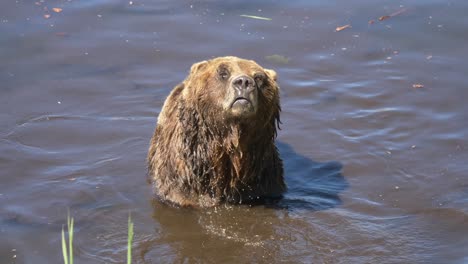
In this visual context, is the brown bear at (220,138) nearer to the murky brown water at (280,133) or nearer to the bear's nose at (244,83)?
the bear's nose at (244,83)

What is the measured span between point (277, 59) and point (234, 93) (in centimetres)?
431

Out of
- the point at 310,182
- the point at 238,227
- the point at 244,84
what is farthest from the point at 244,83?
the point at 310,182

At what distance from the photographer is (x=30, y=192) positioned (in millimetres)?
8359

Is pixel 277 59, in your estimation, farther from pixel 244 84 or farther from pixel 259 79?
pixel 244 84

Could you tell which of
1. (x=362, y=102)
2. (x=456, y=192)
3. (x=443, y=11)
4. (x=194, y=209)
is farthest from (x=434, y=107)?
(x=194, y=209)

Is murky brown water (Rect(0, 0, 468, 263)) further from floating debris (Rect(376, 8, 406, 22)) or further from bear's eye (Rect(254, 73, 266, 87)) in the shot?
bear's eye (Rect(254, 73, 266, 87))

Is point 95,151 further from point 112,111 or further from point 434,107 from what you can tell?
point 434,107

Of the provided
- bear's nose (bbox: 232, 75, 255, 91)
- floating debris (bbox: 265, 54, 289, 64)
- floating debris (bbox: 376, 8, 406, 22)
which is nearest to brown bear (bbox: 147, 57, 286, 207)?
bear's nose (bbox: 232, 75, 255, 91)

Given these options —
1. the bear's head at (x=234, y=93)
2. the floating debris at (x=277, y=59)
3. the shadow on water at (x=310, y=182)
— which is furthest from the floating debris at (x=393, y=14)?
the bear's head at (x=234, y=93)

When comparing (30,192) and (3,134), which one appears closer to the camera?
(30,192)

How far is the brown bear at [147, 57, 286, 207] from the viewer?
741cm

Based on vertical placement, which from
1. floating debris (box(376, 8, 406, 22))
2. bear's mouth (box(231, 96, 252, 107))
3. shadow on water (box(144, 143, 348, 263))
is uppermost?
bear's mouth (box(231, 96, 252, 107))

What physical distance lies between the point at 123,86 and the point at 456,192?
4432 mm

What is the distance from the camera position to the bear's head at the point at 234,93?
285 inches
